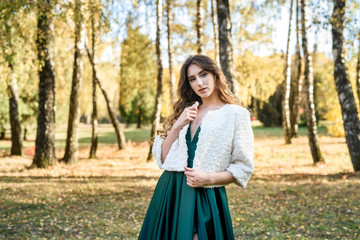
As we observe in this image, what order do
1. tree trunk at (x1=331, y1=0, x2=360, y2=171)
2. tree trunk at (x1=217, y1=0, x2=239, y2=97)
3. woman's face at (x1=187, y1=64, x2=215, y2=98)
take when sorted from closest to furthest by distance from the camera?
woman's face at (x1=187, y1=64, x2=215, y2=98), tree trunk at (x1=217, y1=0, x2=239, y2=97), tree trunk at (x1=331, y1=0, x2=360, y2=171)

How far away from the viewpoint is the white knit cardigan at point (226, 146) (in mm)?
2232

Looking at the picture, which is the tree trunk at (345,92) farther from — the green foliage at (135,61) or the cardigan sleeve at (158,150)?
the green foliage at (135,61)

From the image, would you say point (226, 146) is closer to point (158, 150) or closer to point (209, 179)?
point (209, 179)

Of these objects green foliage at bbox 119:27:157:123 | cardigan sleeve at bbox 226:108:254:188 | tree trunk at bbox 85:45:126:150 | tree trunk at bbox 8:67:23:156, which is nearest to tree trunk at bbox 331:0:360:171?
cardigan sleeve at bbox 226:108:254:188

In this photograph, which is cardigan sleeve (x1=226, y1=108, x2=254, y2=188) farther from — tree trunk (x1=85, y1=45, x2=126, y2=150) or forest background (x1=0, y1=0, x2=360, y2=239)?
tree trunk (x1=85, y1=45, x2=126, y2=150)

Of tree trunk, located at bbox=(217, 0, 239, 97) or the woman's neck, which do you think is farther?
tree trunk, located at bbox=(217, 0, 239, 97)

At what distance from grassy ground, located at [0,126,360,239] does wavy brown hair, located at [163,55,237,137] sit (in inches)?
123

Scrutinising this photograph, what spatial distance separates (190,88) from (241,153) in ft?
2.49

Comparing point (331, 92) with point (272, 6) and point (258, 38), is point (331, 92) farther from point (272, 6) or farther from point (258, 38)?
point (272, 6)

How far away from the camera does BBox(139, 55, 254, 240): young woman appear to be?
219cm

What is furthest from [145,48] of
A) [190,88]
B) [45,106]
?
[190,88]

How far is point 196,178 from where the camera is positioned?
85.0 inches

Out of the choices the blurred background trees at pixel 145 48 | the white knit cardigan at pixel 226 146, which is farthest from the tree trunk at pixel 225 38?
the white knit cardigan at pixel 226 146

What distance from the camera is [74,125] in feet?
40.1
